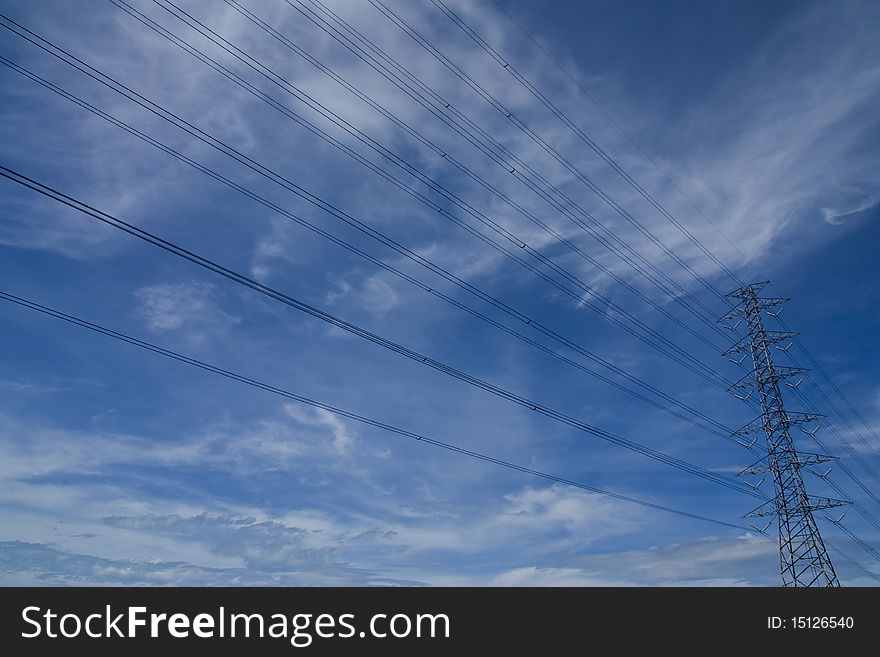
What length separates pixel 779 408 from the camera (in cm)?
3366

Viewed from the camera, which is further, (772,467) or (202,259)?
(772,467)
